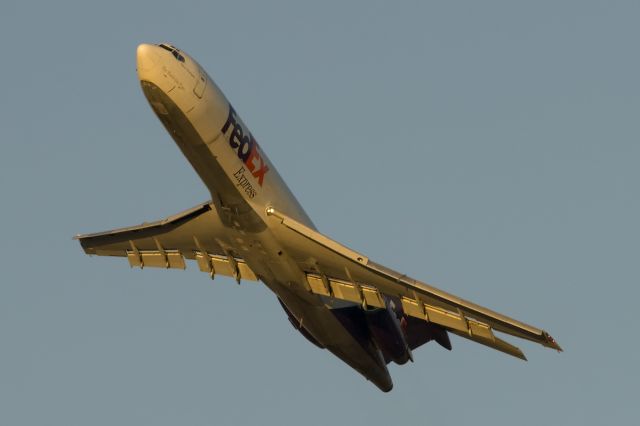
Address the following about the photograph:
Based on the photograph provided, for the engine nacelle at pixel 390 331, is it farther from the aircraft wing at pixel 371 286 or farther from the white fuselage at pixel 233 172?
the aircraft wing at pixel 371 286

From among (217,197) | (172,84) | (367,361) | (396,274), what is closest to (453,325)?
(396,274)

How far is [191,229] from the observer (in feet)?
166

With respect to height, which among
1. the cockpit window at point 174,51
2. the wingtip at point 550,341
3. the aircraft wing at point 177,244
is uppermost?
the cockpit window at point 174,51

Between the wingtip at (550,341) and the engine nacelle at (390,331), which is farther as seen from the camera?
the engine nacelle at (390,331)

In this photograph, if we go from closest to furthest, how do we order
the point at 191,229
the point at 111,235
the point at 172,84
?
the point at 172,84 < the point at 191,229 < the point at 111,235

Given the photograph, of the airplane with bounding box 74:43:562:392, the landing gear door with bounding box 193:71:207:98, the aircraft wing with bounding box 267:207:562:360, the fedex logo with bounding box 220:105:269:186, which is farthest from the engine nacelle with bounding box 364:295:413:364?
the landing gear door with bounding box 193:71:207:98

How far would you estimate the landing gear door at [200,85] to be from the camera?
145 feet

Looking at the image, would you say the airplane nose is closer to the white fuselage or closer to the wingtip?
the white fuselage

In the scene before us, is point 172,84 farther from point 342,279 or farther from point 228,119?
point 342,279

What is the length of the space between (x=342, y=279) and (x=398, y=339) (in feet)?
16.9

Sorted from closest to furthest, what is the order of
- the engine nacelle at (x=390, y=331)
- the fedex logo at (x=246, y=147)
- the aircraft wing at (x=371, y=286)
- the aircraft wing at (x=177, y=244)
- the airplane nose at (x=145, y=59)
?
the airplane nose at (x=145, y=59)
the fedex logo at (x=246, y=147)
the aircraft wing at (x=371, y=286)
the aircraft wing at (x=177, y=244)
the engine nacelle at (x=390, y=331)

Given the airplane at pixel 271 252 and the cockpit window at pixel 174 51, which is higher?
the cockpit window at pixel 174 51

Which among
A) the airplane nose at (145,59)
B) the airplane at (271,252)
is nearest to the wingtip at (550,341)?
the airplane at (271,252)

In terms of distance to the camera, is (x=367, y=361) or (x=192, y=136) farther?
(x=367, y=361)
